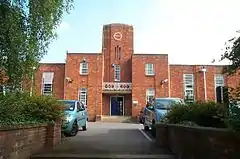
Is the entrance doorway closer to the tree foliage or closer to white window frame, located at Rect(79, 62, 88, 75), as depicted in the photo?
white window frame, located at Rect(79, 62, 88, 75)

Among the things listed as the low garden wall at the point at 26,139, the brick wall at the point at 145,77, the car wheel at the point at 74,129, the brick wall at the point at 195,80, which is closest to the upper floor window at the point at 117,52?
the brick wall at the point at 145,77

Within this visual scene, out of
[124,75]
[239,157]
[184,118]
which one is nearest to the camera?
[239,157]

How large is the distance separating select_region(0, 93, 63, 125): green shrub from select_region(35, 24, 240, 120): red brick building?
29.1m

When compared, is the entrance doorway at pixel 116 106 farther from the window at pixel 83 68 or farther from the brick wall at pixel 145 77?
the window at pixel 83 68

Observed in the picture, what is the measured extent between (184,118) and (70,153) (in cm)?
360

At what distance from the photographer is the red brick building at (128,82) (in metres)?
40.7

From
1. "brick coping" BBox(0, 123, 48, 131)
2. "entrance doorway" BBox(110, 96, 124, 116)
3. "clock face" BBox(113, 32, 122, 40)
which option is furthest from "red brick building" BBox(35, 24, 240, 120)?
"brick coping" BBox(0, 123, 48, 131)

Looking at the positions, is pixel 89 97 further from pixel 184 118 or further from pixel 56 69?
pixel 184 118

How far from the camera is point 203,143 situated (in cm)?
612

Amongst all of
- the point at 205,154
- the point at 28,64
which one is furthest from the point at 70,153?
the point at 205,154

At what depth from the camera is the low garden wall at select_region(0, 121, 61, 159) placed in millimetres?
6660

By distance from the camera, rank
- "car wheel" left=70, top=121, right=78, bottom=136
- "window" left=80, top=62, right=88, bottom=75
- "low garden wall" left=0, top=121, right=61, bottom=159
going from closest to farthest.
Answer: "low garden wall" left=0, top=121, right=61, bottom=159, "car wheel" left=70, top=121, right=78, bottom=136, "window" left=80, top=62, right=88, bottom=75

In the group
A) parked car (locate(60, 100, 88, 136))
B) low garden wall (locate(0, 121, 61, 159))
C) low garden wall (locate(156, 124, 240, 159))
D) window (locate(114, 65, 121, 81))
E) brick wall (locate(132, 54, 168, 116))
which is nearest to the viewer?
low garden wall (locate(156, 124, 240, 159))

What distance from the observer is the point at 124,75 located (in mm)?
44219
